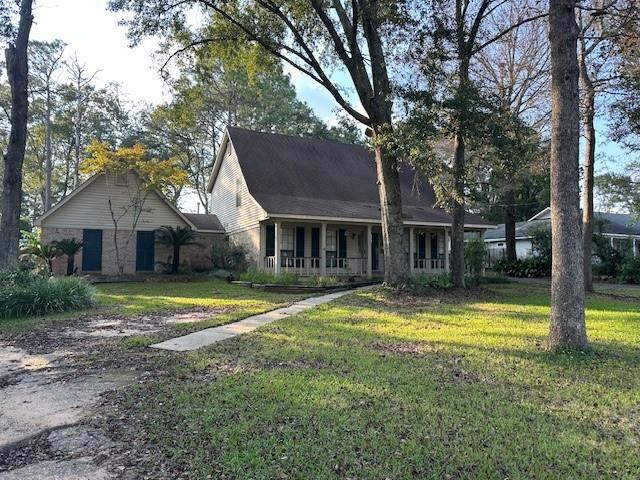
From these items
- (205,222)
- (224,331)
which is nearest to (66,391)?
(224,331)

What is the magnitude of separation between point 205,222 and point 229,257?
398 centimetres

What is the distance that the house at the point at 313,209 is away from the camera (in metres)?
18.0

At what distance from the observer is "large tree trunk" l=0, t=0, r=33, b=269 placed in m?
11.3

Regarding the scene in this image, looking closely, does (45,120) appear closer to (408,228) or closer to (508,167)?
(408,228)

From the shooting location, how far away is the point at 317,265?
755 inches

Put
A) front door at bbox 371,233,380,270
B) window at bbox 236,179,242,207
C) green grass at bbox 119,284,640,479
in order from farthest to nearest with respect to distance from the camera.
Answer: front door at bbox 371,233,380,270, window at bbox 236,179,242,207, green grass at bbox 119,284,640,479

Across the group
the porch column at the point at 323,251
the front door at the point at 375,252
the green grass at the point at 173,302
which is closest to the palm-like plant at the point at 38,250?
the green grass at the point at 173,302

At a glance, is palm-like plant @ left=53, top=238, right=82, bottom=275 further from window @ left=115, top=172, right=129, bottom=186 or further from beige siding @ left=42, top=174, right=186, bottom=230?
window @ left=115, top=172, right=129, bottom=186

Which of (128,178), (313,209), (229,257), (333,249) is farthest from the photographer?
(229,257)

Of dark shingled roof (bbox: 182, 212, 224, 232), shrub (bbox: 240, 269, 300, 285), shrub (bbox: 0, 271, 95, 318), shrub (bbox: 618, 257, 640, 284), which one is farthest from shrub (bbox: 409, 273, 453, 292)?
dark shingled roof (bbox: 182, 212, 224, 232)

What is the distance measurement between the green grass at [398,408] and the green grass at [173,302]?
2.85 metres

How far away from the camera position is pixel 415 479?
2.80m

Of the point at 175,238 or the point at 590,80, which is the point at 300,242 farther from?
the point at 590,80

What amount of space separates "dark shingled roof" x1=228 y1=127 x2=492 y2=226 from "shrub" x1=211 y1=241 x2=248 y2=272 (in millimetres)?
A: 3132
